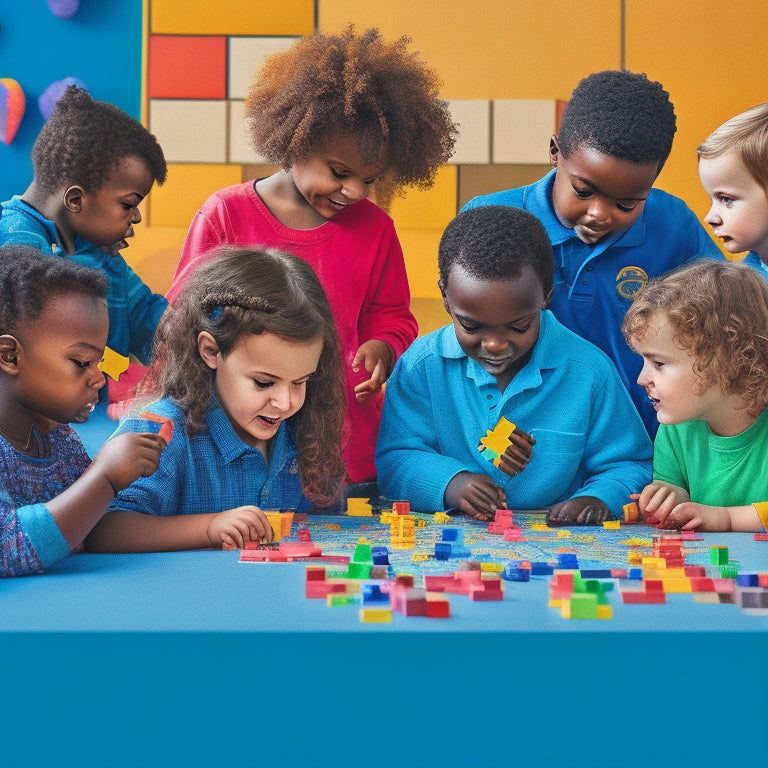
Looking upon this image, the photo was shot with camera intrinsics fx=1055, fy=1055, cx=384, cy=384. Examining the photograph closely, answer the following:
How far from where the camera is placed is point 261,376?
6.20 feet

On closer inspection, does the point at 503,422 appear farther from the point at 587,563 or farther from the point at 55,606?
the point at 55,606

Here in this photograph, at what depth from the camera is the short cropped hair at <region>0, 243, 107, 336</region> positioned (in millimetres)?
1636

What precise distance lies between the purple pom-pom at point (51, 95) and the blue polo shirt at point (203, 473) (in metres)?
2.91

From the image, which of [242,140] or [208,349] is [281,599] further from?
[242,140]

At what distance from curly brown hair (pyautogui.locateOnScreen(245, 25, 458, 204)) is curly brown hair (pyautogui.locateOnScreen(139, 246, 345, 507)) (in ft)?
1.49

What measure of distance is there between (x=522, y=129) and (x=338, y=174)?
239cm

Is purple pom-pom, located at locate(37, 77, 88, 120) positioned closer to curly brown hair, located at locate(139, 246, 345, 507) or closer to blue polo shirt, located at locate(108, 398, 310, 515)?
curly brown hair, located at locate(139, 246, 345, 507)

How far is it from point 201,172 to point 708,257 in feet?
9.06

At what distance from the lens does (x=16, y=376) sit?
161 cm

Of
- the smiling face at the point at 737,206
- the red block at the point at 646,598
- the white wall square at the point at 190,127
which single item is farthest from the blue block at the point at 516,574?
the white wall square at the point at 190,127

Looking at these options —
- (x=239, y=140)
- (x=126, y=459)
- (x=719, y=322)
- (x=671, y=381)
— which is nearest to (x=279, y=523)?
(x=126, y=459)

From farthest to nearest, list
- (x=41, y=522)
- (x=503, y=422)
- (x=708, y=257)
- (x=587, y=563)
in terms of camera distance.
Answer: (x=708, y=257)
(x=503, y=422)
(x=587, y=563)
(x=41, y=522)

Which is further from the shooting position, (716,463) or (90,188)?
(90,188)

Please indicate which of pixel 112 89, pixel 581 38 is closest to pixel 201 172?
pixel 112 89
